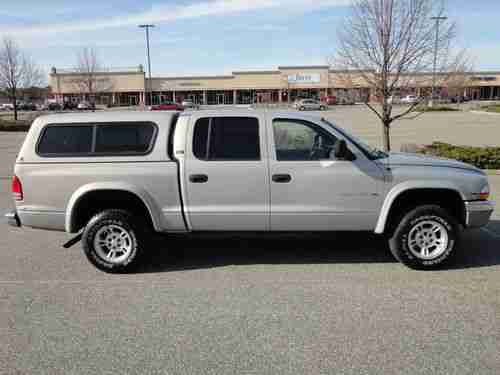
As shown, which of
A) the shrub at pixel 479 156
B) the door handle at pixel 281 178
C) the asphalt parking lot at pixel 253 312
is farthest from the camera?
the shrub at pixel 479 156

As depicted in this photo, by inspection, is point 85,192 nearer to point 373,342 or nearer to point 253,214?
point 253,214

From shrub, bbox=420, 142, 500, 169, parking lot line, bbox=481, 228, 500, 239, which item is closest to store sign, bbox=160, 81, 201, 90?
shrub, bbox=420, 142, 500, 169

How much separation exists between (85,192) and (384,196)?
11.5ft

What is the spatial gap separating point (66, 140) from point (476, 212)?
498 cm

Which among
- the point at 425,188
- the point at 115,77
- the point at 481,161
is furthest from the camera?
the point at 115,77

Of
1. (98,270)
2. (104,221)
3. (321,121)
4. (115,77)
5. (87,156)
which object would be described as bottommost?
(98,270)

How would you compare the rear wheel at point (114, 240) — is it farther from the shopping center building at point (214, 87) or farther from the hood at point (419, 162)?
the shopping center building at point (214, 87)

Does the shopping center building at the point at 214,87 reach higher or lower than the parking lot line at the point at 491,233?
higher

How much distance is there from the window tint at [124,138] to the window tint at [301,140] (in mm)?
1541

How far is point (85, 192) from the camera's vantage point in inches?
205

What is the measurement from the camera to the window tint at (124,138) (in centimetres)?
534

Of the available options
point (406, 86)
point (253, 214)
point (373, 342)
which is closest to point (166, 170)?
point (253, 214)

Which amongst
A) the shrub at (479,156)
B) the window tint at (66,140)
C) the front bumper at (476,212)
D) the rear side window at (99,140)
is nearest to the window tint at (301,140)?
the rear side window at (99,140)

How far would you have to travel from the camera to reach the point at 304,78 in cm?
8038
